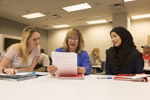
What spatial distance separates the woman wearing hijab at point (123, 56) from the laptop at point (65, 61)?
0.80 meters

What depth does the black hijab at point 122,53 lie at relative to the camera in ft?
5.78

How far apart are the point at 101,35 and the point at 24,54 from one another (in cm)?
678

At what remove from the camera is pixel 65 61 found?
1.23m

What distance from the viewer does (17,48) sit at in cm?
188

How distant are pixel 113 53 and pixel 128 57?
0.22m

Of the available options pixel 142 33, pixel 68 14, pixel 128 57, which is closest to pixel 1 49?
pixel 68 14

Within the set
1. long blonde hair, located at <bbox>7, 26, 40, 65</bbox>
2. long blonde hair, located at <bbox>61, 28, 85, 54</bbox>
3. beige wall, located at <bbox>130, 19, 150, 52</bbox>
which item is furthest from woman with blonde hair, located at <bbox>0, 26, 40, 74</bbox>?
beige wall, located at <bbox>130, 19, 150, 52</bbox>

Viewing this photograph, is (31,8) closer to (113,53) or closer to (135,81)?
(113,53)

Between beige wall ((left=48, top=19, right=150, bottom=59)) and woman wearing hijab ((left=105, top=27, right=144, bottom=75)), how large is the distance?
468 cm

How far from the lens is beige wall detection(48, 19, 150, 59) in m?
6.96

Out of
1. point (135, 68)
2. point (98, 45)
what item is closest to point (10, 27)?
point (98, 45)

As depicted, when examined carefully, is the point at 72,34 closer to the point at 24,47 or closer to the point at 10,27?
the point at 24,47

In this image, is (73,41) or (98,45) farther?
(98,45)

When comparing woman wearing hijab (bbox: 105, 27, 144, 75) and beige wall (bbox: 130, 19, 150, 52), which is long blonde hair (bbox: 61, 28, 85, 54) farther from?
beige wall (bbox: 130, 19, 150, 52)
